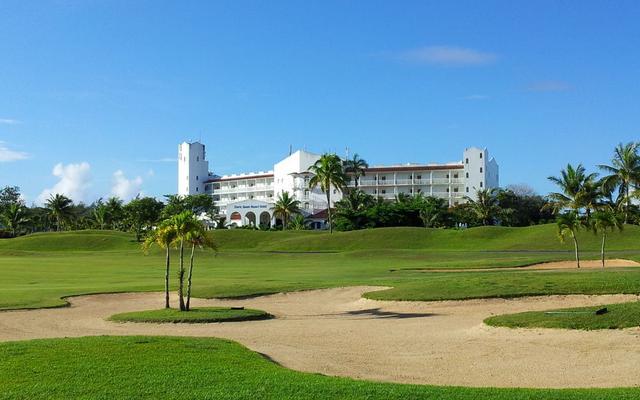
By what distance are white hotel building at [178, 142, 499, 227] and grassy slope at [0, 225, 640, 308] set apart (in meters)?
57.7

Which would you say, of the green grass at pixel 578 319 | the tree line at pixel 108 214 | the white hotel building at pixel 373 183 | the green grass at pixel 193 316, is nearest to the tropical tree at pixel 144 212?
the tree line at pixel 108 214

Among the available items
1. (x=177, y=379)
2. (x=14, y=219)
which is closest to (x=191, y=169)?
(x=14, y=219)

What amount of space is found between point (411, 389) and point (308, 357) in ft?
18.2

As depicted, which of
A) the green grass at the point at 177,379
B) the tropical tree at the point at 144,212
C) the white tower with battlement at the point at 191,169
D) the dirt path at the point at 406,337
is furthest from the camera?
the white tower with battlement at the point at 191,169

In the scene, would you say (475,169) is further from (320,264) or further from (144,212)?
(320,264)

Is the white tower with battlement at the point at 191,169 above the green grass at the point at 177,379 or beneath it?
above

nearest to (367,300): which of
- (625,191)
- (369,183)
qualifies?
(625,191)

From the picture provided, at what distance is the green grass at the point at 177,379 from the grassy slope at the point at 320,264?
14406mm

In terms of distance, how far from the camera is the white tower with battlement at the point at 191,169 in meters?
192

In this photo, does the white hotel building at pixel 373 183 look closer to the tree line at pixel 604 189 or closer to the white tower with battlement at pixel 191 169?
the white tower with battlement at pixel 191 169

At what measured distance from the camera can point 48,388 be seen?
11828mm

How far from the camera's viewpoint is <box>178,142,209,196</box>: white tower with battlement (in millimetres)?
192375

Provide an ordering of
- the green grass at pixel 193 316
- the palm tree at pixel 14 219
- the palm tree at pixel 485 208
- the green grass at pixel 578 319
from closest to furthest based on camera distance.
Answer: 1. the green grass at pixel 578 319
2. the green grass at pixel 193 316
3. the palm tree at pixel 485 208
4. the palm tree at pixel 14 219

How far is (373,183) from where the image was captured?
16512 centimetres
